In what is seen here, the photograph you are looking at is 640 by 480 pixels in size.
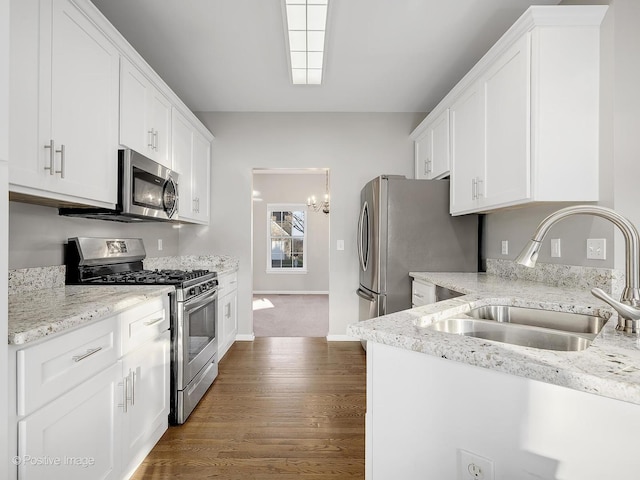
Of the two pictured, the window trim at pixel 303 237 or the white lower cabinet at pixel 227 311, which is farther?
the window trim at pixel 303 237

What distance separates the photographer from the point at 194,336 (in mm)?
→ 2334

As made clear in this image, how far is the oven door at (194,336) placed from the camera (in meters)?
2.11

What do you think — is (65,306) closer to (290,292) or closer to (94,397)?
(94,397)

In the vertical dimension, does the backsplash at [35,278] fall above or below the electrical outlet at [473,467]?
above

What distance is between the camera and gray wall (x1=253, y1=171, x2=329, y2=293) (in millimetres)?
7547

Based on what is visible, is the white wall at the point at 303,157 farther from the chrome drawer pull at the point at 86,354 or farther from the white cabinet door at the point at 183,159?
the chrome drawer pull at the point at 86,354

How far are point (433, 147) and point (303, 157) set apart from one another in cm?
148

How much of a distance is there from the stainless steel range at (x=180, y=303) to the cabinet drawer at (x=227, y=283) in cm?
52

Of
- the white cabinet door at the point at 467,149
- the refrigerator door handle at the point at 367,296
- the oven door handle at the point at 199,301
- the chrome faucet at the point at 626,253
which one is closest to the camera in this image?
the chrome faucet at the point at 626,253

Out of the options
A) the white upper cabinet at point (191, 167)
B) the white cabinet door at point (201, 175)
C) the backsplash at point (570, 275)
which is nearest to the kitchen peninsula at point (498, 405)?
the backsplash at point (570, 275)

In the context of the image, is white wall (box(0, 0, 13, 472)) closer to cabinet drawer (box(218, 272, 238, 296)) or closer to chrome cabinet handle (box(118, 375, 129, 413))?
chrome cabinet handle (box(118, 375, 129, 413))

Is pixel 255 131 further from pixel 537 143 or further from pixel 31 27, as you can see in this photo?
pixel 537 143

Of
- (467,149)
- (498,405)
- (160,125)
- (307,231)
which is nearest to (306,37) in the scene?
(160,125)

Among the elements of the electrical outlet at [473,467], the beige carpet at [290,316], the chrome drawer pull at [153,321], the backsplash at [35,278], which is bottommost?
the beige carpet at [290,316]
